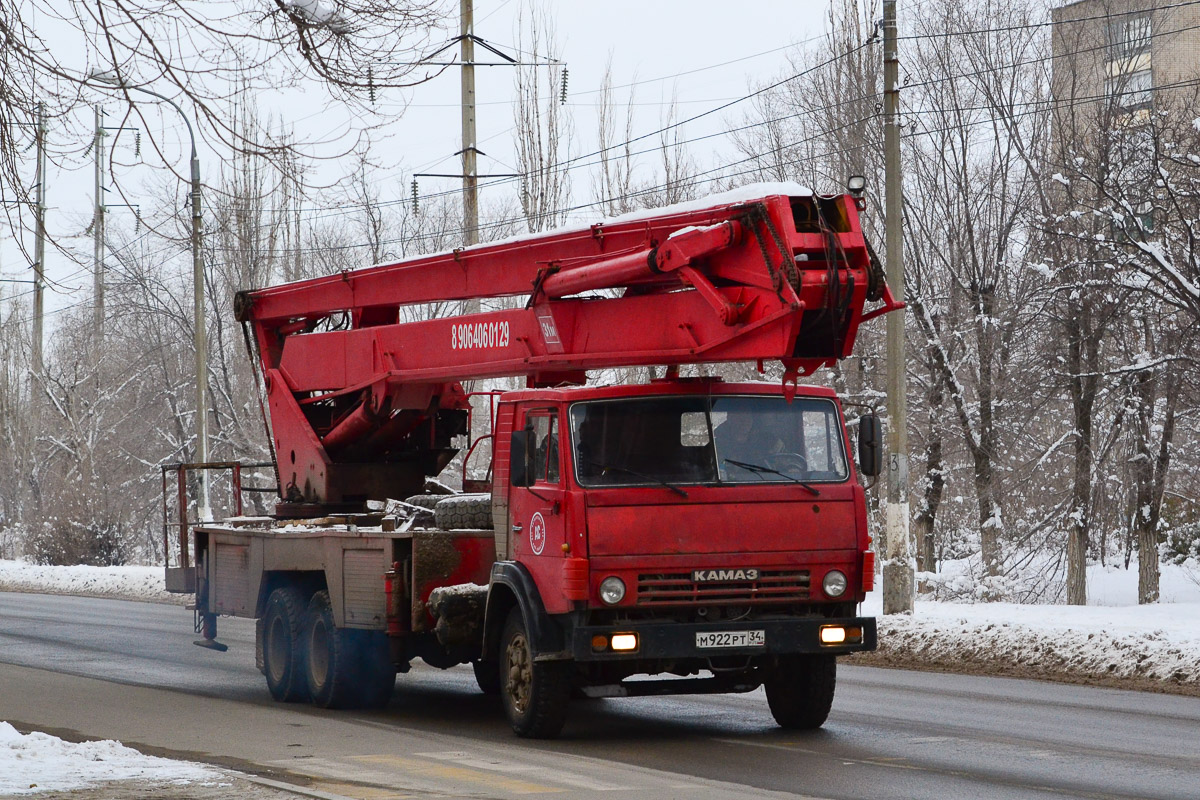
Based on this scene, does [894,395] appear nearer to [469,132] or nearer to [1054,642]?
[1054,642]

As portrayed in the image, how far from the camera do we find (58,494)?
42.3 meters

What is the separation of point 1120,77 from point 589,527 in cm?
2008

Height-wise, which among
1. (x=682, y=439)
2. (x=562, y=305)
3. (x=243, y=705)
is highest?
(x=562, y=305)

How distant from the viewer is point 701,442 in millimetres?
10531

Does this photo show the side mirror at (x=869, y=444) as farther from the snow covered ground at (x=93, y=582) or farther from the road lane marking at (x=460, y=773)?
the snow covered ground at (x=93, y=582)

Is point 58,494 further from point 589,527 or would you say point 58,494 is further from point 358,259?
point 589,527

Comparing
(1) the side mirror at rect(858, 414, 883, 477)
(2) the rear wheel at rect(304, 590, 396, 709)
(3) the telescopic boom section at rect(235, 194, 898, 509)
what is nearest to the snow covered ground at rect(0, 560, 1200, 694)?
(1) the side mirror at rect(858, 414, 883, 477)

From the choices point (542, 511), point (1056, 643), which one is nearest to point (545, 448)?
point (542, 511)

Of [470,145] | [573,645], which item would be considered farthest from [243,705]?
[470,145]

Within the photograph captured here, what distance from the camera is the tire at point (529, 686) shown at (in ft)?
33.9

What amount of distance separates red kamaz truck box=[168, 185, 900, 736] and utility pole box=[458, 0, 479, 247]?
12162 millimetres

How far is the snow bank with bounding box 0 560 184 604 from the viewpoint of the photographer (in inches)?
1225

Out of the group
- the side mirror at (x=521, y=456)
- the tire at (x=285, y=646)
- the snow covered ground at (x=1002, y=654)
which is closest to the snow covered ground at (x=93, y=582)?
the tire at (x=285, y=646)

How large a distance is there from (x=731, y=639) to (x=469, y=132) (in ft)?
55.0
